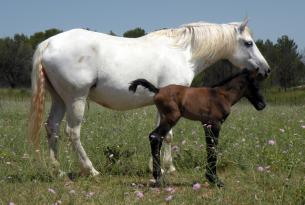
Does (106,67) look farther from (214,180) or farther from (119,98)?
(214,180)

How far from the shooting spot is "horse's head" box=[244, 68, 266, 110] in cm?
531

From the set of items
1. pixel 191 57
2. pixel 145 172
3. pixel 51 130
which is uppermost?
pixel 191 57

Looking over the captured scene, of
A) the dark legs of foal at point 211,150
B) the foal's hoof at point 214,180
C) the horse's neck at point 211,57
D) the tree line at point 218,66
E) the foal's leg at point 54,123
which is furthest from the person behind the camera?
the tree line at point 218,66

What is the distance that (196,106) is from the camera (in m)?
5.17

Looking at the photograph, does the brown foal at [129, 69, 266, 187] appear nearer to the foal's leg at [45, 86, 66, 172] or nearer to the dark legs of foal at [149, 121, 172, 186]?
the dark legs of foal at [149, 121, 172, 186]

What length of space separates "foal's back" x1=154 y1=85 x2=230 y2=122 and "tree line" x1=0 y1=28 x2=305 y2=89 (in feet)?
110

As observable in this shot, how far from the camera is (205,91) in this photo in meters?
5.29

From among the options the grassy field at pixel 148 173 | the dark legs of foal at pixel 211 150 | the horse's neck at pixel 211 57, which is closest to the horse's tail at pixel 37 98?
the grassy field at pixel 148 173

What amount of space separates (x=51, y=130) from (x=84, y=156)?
2.34 ft

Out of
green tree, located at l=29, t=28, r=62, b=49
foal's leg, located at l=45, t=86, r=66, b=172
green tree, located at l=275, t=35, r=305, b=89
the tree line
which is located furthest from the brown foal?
green tree, located at l=29, t=28, r=62, b=49

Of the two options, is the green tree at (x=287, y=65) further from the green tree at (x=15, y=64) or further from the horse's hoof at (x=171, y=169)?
the horse's hoof at (x=171, y=169)

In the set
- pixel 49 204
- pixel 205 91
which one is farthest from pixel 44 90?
pixel 49 204

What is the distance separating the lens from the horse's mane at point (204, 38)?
668 centimetres

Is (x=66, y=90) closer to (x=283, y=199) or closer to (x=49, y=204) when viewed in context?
(x=49, y=204)
